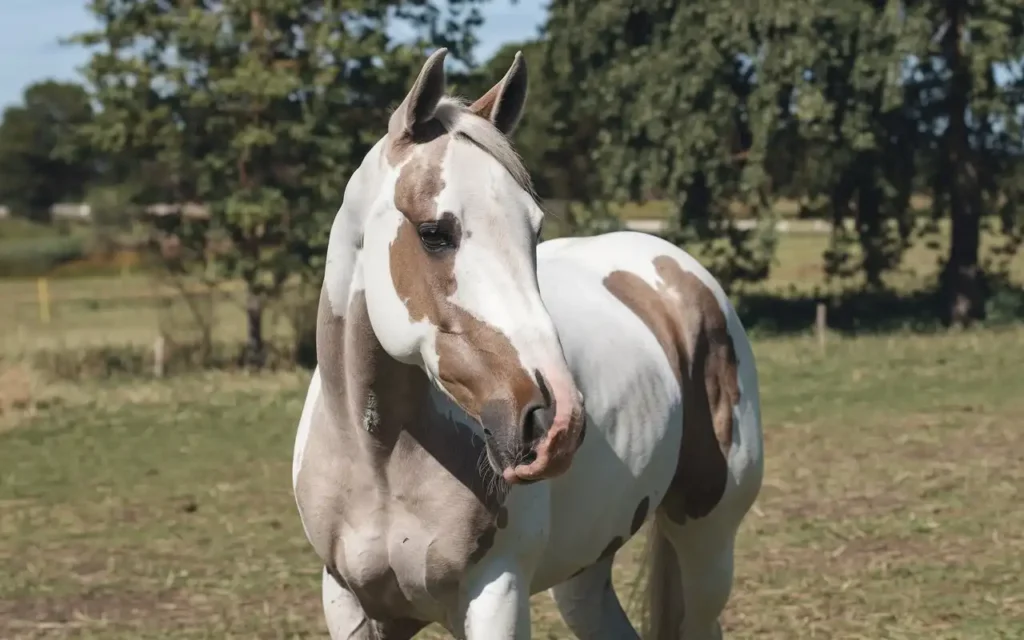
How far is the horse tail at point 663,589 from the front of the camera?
13.9 ft

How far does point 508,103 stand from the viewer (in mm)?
2859

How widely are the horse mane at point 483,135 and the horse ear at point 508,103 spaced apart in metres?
0.08

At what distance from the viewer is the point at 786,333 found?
1898 cm

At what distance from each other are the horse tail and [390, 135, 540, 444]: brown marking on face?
5.93 ft

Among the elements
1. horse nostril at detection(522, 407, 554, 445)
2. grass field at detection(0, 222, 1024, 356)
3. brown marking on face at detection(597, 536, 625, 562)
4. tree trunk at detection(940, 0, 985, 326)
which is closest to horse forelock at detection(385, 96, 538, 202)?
horse nostril at detection(522, 407, 554, 445)

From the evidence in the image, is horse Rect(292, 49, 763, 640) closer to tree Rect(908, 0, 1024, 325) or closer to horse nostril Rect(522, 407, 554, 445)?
horse nostril Rect(522, 407, 554, 445)

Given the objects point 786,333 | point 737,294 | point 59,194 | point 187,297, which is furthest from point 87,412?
point 59,194

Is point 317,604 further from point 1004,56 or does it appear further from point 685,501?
point 1004,56

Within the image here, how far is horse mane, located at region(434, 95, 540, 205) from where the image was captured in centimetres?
265

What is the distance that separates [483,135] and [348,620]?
49.0 inches

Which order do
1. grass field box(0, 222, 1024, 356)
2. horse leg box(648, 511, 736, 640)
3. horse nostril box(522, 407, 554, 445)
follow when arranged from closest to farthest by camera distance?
horse nostril box(522, 407, 554, 445)
horse leg box(648, 511, 736, 640)
grass field box(0, 222, 1024, 356)

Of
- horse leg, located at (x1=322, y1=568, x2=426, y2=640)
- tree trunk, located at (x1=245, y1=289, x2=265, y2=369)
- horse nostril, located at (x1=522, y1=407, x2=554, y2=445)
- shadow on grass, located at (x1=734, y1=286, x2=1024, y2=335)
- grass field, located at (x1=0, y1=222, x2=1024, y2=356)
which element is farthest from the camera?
shadow on grass, located at (x1=734, y1=286, x2=1024, y2=335)

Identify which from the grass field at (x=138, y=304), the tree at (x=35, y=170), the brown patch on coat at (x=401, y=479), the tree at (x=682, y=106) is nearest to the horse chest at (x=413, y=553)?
the brown patch on coat at (x=401, y=479)

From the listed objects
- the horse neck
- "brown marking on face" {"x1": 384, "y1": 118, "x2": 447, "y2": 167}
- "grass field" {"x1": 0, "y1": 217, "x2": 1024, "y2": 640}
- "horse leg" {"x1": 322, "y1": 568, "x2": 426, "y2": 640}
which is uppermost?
"brown marking on face" {"x1": 384, "y1": 118, "x2": 447, "y2": 167}
